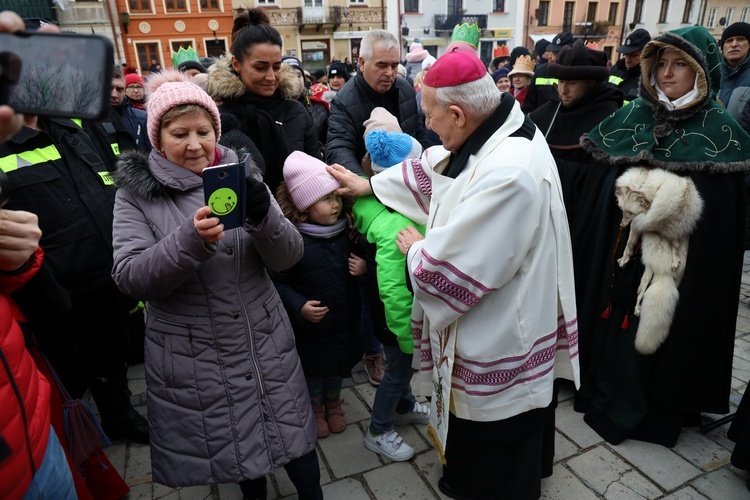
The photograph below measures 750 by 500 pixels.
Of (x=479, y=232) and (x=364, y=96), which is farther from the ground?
(x=364, y=96)

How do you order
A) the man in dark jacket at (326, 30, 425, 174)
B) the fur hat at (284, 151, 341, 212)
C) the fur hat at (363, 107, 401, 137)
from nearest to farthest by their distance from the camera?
the fur hat at (284, 151, 341, 212), the fur hat at (363, 107, 401, 137), the man in dark jacket at (326, 30, 425, 174)

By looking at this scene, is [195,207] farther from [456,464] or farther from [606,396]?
[606,396]

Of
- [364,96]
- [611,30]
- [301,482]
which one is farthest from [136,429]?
[611,30]

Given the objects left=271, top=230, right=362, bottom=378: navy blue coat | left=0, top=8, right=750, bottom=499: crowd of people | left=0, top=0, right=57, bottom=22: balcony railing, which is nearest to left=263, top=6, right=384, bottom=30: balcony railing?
left=0, top=0, right=57, bottom=22: balcony railing

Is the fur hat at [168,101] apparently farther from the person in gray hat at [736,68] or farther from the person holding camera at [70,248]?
the person in gray hat at [736,68]

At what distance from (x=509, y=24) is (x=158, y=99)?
117 feet

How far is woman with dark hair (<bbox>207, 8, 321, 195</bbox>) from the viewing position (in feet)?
8.88

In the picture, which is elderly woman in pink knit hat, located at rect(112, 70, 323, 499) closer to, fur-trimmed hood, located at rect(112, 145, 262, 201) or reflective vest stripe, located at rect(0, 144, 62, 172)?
fur-trimmed hood, located at rect(112, 145, 262, 201)

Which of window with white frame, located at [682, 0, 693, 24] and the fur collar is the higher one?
window with white frame, located at [682, 0, 693, 24]

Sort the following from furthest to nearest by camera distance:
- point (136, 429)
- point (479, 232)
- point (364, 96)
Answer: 1. point (364, 96)
2. point (136, 429)
3. point (479, 232)

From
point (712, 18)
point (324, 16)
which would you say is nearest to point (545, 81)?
point (324, 16)

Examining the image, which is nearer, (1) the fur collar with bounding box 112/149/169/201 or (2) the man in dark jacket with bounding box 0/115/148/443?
(1) the fur collar with bounding box 112/149/169/201

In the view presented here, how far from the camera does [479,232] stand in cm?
167

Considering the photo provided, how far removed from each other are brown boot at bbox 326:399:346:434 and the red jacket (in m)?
1.61
